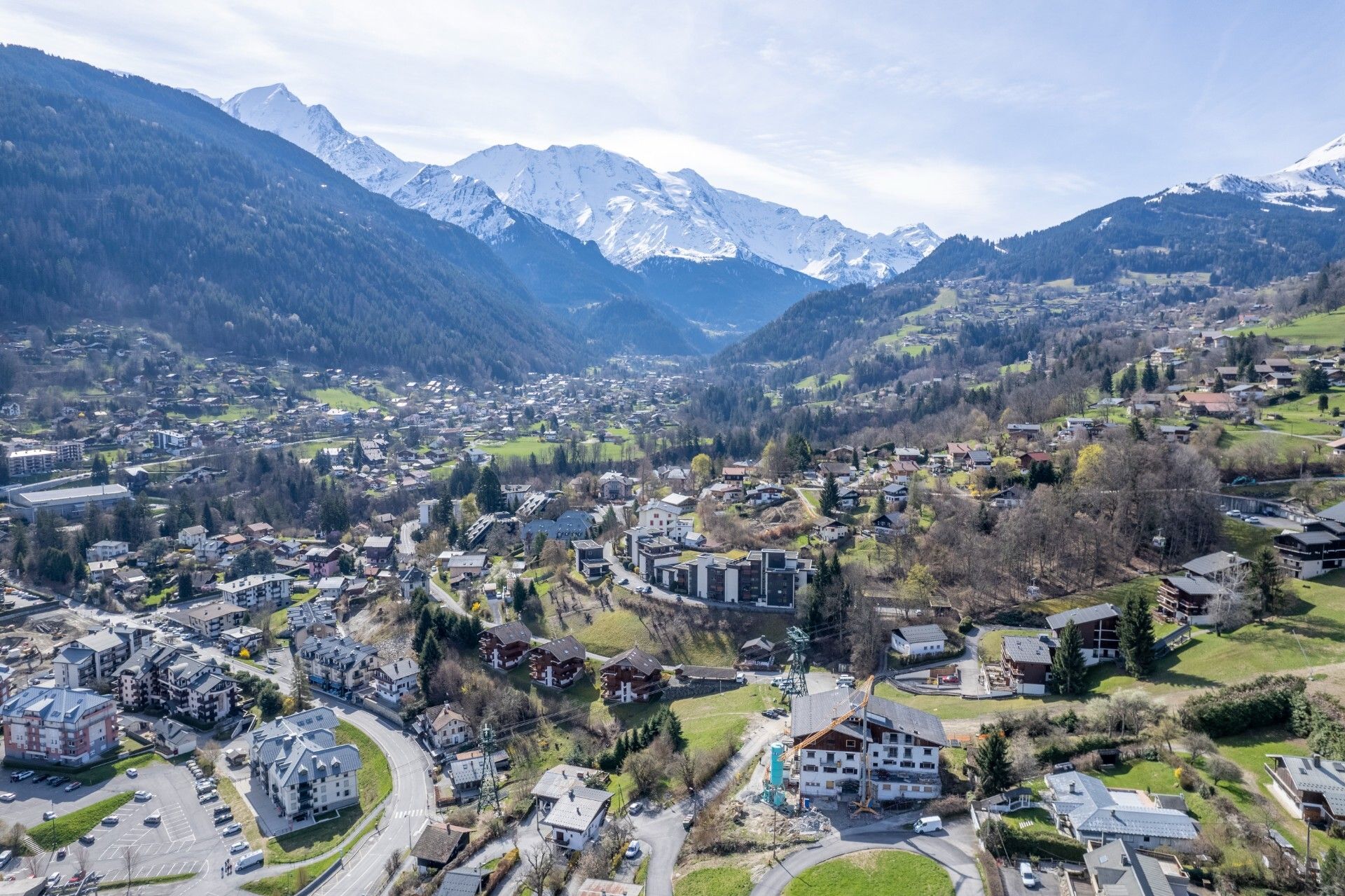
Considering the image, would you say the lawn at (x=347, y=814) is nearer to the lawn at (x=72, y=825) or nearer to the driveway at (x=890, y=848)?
the lawn at (x=72, y=825)

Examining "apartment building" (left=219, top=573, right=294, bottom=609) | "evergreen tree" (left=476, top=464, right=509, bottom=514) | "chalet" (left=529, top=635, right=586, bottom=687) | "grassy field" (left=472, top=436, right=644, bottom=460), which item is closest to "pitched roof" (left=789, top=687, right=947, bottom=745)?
"chalet" (left=529, top=635, right=586, bottom=687)

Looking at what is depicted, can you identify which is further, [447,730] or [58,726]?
[447,730]

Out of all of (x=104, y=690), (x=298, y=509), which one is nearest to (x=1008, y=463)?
(x=104, y=690)

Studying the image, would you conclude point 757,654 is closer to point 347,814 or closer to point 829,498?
point 829,498

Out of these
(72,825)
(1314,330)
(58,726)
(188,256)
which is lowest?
(72,825)

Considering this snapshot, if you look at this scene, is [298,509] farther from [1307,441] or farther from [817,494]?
[1307,441]

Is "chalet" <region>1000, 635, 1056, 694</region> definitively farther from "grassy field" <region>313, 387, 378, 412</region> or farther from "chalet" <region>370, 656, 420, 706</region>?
"grassy field" <region>313, 387, 378, 412</region>

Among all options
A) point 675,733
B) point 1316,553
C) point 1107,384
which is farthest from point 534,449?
point 1316,553

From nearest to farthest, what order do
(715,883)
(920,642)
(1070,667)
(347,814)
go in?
(715,883) < (1070,667) < (347,814) < (920,642)
